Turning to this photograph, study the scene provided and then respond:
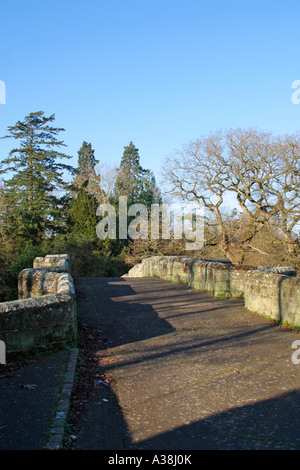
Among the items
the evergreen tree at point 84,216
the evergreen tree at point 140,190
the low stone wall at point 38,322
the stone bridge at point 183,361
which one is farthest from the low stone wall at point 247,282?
the evergreen tree at point 140,190

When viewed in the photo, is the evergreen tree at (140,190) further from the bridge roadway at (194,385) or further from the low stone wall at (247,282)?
the bridge roadway at (194,385)

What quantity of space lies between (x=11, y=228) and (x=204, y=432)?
27.2 m

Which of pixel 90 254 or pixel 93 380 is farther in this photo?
pixel 90 254

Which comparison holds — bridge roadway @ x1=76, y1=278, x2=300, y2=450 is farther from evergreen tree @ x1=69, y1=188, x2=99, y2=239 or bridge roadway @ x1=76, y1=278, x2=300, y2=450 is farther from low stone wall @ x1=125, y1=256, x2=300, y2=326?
evergreen tree @ x1=69, y1=188, x2=99, y2=239

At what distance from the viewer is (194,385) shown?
463 centimetres

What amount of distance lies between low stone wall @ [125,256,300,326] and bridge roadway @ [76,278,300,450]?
33 cm

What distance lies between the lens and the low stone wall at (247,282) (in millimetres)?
7180

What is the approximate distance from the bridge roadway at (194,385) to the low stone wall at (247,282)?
13.0 inches

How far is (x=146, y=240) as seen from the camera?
100ft

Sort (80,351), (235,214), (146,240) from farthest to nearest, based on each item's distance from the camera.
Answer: (146,240) < (235,214) < (80,351)

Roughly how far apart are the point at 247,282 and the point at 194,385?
439cm
